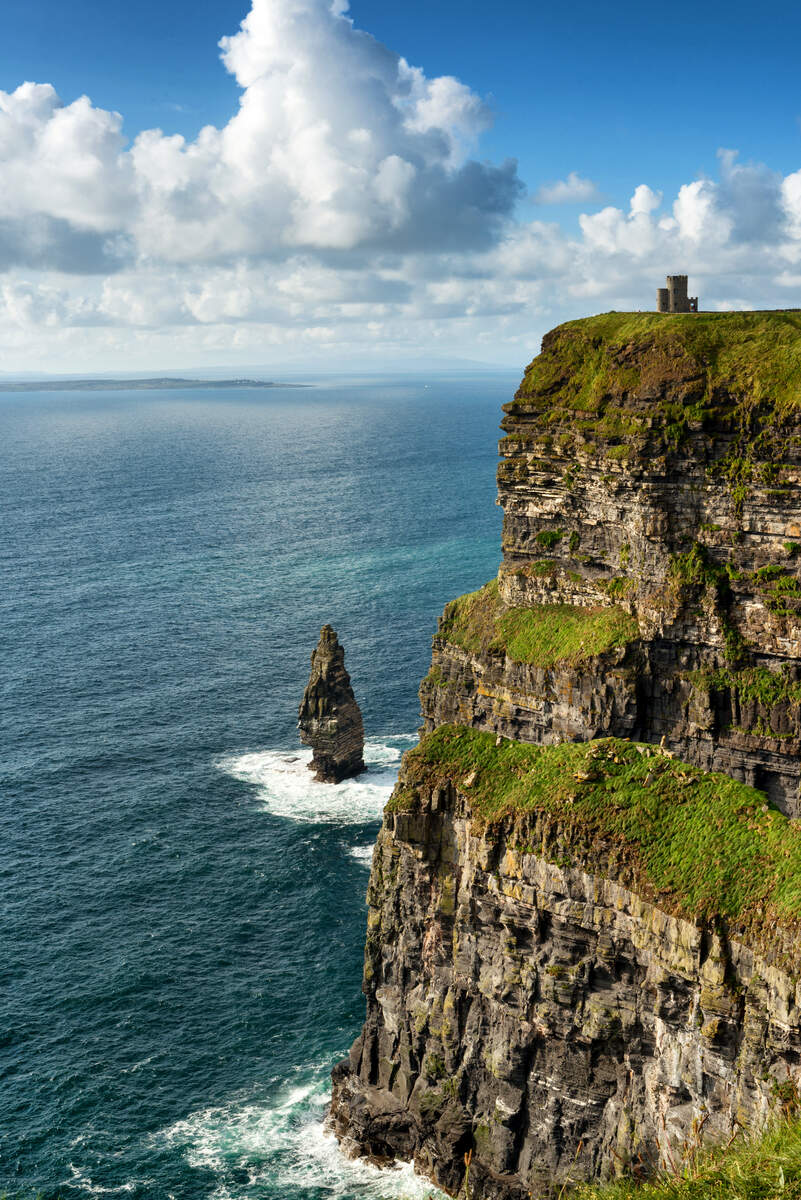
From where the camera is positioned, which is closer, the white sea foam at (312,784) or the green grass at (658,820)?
the green grass at (658,820)

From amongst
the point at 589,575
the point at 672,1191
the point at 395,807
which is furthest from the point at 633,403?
the point at 672,1191

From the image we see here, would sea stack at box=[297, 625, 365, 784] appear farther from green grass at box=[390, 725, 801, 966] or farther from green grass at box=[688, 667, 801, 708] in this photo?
green grass at box=[688, 667, 801, 708]

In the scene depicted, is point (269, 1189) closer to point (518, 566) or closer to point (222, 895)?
point (222, 895)

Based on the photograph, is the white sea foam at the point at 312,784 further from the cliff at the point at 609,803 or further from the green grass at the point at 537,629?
the green grass at the point at 537,629

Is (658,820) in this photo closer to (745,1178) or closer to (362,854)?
(745,1178)

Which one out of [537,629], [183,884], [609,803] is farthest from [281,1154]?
[537,629]

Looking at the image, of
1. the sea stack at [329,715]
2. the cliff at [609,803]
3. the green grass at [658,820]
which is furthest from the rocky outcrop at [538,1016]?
the sea stack at [329,715]

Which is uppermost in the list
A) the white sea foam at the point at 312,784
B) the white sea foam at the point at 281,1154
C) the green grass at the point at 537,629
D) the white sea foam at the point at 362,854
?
the green grass at the point at 537,629
